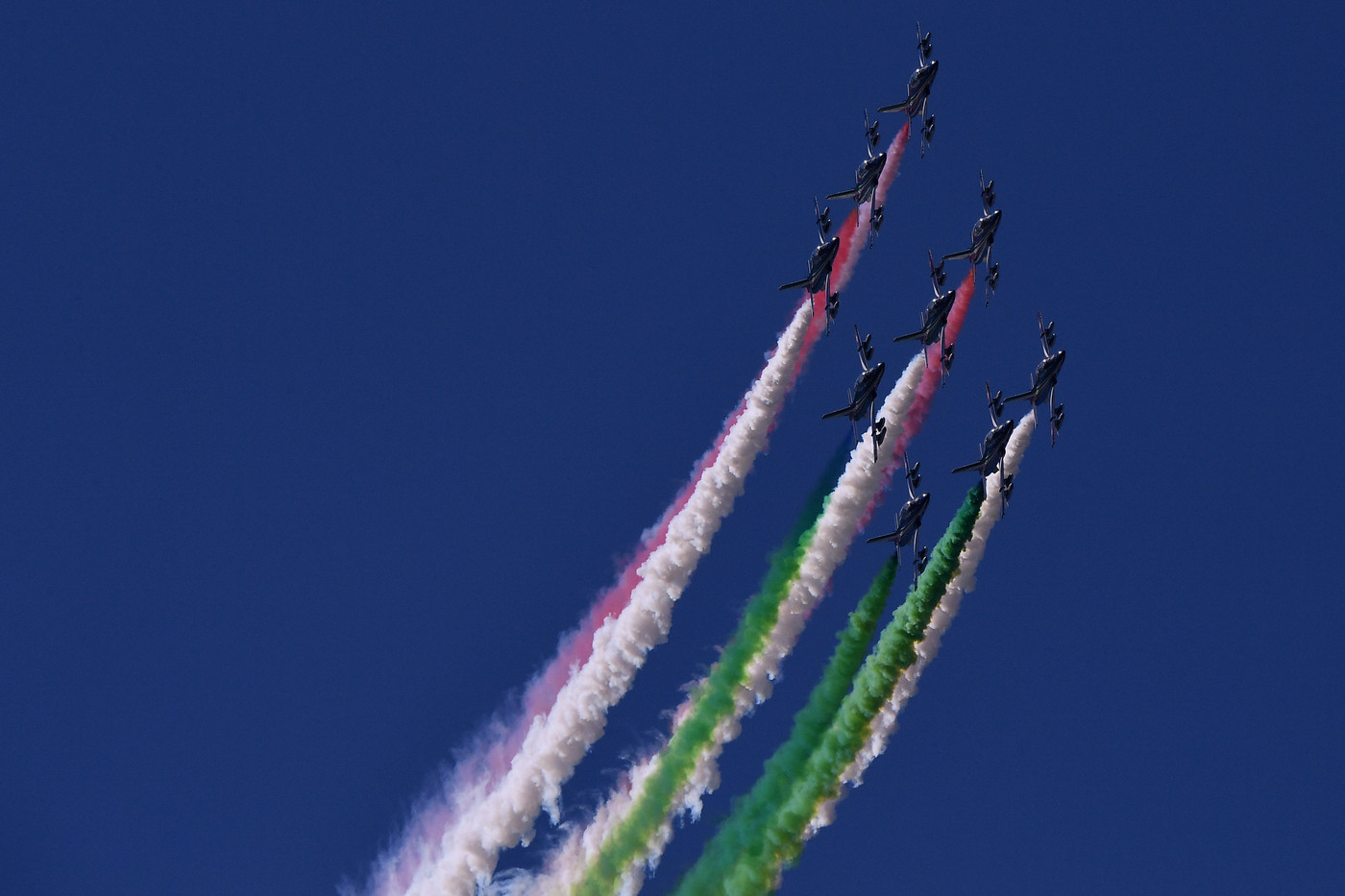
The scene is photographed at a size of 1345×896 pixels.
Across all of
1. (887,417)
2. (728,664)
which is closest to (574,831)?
(728,664)

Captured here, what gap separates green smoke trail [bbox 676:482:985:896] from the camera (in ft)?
207

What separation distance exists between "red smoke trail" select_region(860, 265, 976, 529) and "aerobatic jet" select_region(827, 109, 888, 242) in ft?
12.0

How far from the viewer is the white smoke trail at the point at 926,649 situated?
64250 millimetres

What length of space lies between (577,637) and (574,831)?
6.23m

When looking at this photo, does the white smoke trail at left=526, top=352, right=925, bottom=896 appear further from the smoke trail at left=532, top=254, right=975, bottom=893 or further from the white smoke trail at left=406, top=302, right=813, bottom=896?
the white smoke trail at left=406, top=302, right=813, bottom=896

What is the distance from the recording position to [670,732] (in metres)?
65.4

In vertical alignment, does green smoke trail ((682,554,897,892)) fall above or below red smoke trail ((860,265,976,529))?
below

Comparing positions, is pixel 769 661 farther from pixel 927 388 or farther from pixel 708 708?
pixel 927 388

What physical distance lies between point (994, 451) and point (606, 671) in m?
13.8

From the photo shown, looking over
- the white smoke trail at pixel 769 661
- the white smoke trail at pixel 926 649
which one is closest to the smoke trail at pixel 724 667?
the white smoke trail at pixel 769 661

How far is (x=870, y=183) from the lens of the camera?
234ft

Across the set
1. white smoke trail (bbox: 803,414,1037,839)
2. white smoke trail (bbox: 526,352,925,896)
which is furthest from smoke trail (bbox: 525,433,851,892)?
white smoke trail (bbox: 803,414,1037,839)

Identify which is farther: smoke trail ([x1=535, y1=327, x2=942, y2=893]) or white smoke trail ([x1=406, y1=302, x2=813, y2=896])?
white smoke trail ([x1=406, y1=302, x2=813, y2=896])

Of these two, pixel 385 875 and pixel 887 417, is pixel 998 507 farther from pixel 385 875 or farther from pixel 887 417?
pixel 385 875
